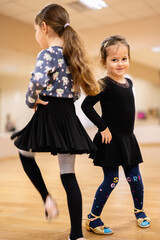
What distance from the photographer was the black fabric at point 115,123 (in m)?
1.91

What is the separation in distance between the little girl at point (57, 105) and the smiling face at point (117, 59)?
36cm

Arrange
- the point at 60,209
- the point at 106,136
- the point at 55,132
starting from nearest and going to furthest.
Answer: the point at 55,132 < the point at 106,136 < the point at 60,209

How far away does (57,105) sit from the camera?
1.58m

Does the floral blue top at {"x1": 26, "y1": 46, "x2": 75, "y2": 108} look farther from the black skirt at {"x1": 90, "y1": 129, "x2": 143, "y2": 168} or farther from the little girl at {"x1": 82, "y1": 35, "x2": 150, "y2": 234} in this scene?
the black skirt at {"x1": 90, "y1": 129, "x2": 143, "y2": 168}

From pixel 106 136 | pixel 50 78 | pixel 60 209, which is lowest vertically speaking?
pixel 60 209

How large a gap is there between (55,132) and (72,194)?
31 centimetres

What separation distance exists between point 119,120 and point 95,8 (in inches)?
152

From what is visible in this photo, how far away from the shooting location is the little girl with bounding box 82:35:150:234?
191 cm

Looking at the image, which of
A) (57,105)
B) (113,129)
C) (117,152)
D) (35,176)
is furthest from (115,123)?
(35,176)

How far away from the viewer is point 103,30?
6402 mm

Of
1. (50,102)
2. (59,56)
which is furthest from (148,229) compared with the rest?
(59,56)

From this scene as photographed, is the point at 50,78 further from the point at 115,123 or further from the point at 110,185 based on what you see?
the point at 110,185

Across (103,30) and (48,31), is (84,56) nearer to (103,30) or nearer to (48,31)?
(48,31)

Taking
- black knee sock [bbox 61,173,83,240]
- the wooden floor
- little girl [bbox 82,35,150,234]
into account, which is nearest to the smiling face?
little girl [bbox 82,35,150,234]
